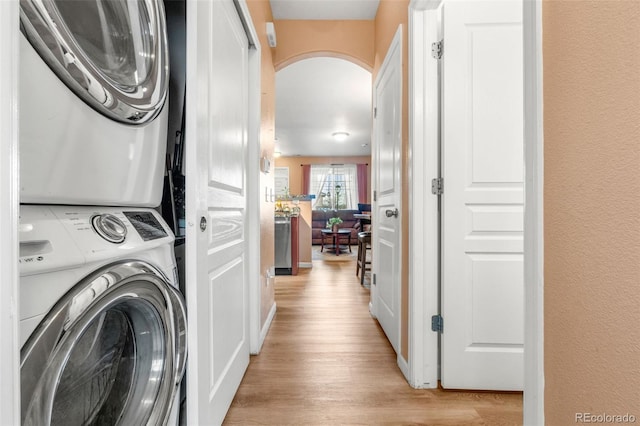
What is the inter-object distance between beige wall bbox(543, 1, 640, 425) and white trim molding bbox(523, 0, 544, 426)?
0.02m

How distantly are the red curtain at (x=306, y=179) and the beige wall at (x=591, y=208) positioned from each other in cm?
937

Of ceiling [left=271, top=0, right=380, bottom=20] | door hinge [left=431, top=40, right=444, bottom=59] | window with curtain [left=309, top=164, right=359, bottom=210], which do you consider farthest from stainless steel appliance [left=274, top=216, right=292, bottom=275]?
→ window with curtain [left=309, top=164, right=359, bottom=210]

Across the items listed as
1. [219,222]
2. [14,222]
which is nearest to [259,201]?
[219,222]

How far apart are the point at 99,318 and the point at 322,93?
184 inches

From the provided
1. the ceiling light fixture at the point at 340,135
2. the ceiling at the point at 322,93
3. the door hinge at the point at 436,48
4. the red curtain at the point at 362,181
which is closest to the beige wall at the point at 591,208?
the door hinge at the point at 436,48

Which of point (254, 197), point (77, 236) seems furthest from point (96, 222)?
point (254, 197)

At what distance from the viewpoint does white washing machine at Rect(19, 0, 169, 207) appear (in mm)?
504

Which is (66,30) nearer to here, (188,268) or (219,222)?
(188,268)

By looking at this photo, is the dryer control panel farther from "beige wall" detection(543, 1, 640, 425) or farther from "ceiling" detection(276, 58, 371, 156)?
"ceiling" detection(276, 58, 371, 156)

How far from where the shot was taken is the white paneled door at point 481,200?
165 cm

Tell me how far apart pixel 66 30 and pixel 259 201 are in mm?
1625

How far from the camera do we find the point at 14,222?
1.34 ft

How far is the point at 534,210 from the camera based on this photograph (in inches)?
32.7

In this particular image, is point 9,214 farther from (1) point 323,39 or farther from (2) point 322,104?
(2) point 322,104
